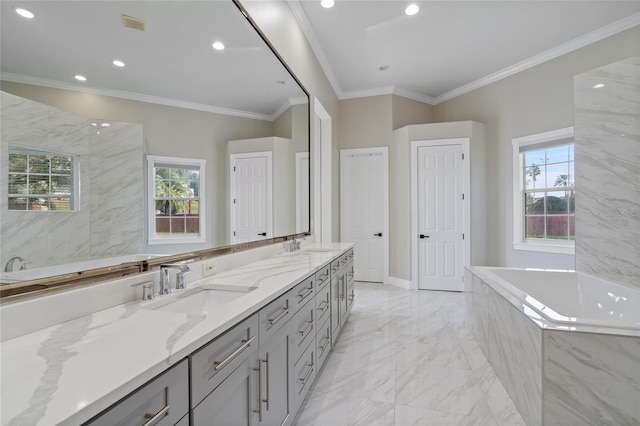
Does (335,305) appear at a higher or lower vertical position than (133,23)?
lower

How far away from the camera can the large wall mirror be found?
0.89 metres

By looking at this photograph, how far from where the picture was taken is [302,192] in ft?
10.9

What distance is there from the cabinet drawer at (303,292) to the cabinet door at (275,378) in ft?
0.54

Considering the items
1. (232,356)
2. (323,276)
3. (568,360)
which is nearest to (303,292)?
(323,276)

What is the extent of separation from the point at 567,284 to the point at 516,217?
6.32 ft

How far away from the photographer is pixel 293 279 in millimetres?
1621

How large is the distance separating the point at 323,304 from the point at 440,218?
311 cm

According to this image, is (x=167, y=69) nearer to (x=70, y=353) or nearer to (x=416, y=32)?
(x=70, y=353)

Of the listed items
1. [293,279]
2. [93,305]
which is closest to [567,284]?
[293,279]

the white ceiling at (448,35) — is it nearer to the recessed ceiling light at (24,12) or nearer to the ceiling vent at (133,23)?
the ceiling vent at (133,23)

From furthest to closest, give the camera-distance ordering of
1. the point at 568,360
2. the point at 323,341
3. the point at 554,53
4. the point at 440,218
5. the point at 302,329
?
the point at 440,218 → the point at 554,53 → the point at 323,341 → the point at 302,329 → the point at 568,360

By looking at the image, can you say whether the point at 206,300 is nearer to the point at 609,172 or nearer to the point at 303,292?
the point at 303,292

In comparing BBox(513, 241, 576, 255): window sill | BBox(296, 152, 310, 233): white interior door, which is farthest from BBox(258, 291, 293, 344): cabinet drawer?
BBox(513, 241, 576, 255): window sill

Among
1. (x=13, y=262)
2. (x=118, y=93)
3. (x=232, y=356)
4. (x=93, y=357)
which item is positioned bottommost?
(x=232, y=356)
